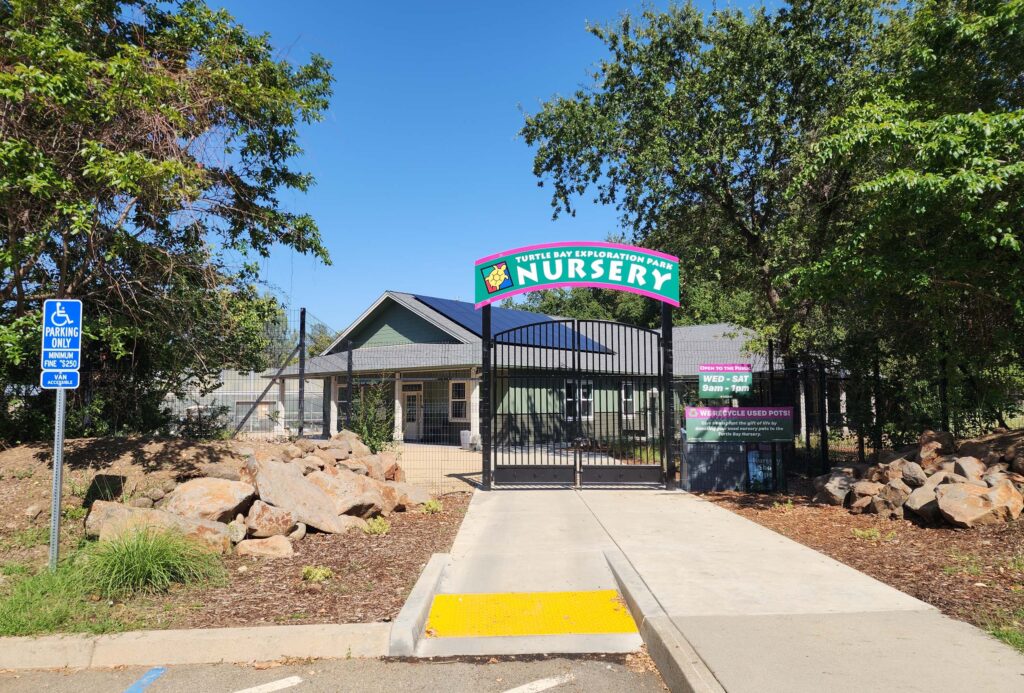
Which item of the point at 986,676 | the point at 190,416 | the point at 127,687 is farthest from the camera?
the point at 190,416

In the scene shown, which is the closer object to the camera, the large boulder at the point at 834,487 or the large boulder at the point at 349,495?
the large boulder at the point at 349,495

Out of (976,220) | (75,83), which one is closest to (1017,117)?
(976,220)

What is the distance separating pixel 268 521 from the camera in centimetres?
765

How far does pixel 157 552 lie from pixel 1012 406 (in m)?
14.1

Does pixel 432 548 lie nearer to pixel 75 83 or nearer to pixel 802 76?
pixel 75 83

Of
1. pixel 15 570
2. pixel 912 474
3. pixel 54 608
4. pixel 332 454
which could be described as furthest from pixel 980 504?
pixel 15 570

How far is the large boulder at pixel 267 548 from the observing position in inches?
281

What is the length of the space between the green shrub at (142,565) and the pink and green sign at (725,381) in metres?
8.66

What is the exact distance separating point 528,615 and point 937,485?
6181 mm

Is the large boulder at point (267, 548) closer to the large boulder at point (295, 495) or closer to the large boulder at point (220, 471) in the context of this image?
the large boulder at point (295, 495)

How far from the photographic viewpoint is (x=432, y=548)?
304 inches

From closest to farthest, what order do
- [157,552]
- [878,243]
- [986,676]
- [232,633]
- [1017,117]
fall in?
[986,676]
[232,633]
[157,552]
[1017,117]
[878,243]

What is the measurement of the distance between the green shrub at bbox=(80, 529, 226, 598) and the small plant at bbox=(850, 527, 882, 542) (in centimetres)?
714

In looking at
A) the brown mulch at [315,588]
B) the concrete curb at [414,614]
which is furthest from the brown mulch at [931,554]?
the brown mulch at [315,588]
